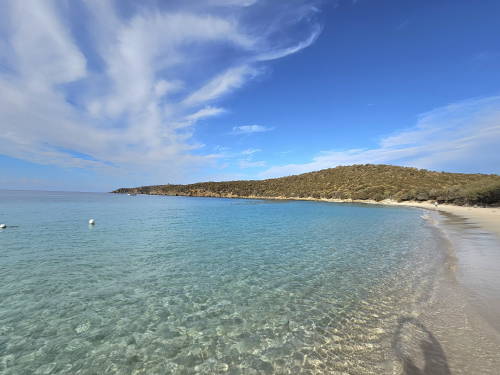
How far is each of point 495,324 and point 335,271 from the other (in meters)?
4.81

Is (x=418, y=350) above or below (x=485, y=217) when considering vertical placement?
above

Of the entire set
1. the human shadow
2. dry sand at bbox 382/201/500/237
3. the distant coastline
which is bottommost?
dry sand at bbox 382/201/500/237

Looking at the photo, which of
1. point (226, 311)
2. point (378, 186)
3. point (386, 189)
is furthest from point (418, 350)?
point (378, 186)

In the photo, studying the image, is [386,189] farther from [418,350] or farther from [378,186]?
[418,350]

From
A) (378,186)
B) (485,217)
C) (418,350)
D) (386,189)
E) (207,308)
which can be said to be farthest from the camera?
(378,186)

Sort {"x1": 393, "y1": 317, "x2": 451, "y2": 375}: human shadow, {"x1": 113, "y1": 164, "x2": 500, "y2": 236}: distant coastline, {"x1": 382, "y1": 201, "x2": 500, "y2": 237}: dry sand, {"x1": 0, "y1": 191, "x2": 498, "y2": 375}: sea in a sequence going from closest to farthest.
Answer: {"x1": 393, "y1": 317, "x2": 451, "y2": 375}: human shadow
{"x1": 0, "y1": 191, "x2": 498, "y2": 375}: sea
{"x1": 382, "y1": 201, "x2": 500, "y2": 237}: dry sand
{"x1": 113, "y1": 164, "x2": 500, "y2": 236}: distant coastline

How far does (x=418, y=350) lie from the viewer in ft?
14.9

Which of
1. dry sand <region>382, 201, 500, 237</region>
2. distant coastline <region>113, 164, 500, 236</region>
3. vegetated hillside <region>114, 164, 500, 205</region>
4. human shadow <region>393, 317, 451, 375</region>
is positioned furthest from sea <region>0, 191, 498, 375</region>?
vegetated hillside <region>114, 164, 500, 205</region>

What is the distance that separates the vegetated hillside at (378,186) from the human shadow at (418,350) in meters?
47.5

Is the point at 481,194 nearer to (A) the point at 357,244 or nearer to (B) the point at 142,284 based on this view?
(A) the point at 357,244

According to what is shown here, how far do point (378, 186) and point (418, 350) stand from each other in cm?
7856

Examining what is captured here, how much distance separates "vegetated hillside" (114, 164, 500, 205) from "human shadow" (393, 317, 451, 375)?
47.5m

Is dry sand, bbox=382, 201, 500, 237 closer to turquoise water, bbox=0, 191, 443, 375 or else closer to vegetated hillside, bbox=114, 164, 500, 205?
vegetated hillside, bbox=114, 164, 500, 205

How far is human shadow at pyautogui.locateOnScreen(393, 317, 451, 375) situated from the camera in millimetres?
4039
